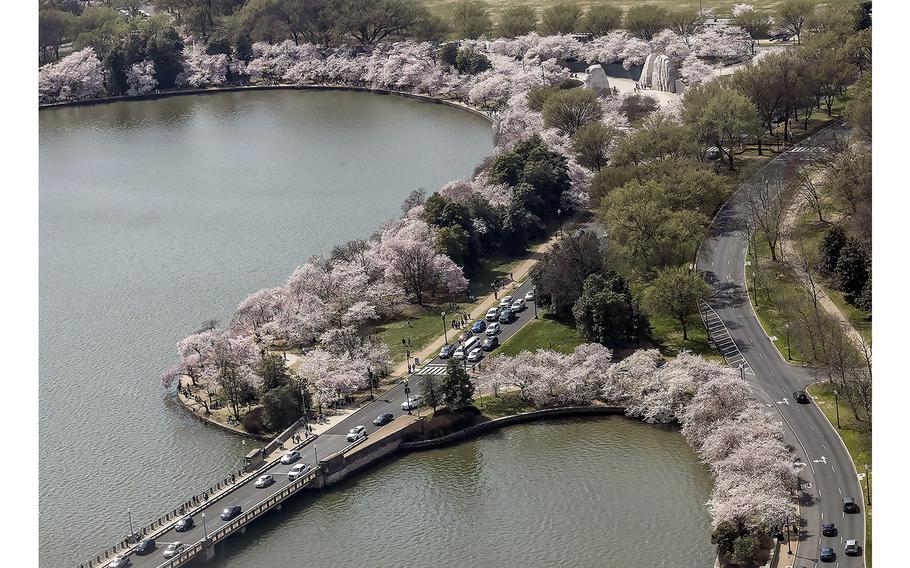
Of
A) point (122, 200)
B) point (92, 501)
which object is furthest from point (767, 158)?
point (92, 501)

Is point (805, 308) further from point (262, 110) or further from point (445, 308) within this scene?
point (262, 110)

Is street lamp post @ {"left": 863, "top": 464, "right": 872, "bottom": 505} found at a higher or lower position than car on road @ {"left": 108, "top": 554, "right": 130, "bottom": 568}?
higher

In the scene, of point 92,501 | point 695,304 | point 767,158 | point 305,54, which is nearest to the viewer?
point 92,501

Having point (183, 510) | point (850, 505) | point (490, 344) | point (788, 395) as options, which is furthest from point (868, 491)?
point (183, 510)

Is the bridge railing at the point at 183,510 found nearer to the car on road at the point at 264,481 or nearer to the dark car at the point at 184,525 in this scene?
the dark car at the point at 184,525

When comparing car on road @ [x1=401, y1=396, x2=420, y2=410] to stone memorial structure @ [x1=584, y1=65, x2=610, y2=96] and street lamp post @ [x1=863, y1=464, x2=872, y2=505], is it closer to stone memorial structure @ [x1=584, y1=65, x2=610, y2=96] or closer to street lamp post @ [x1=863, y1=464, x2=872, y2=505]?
street lamp post @ [x1=863, y1=464, x2=872, y2=505]

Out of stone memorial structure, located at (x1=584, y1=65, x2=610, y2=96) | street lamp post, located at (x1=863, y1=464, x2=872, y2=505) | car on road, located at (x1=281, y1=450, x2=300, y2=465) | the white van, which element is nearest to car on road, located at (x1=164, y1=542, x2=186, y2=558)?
car on road, located at (x1=281, y1=450, x2=300, y2=465)

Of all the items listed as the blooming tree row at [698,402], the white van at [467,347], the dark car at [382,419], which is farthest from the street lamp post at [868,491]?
the white van at [467,347]
